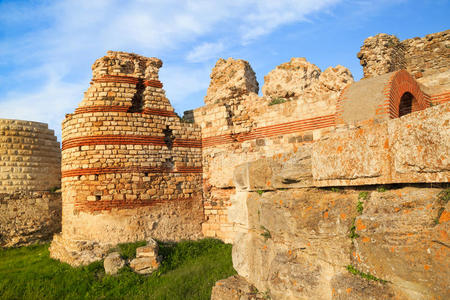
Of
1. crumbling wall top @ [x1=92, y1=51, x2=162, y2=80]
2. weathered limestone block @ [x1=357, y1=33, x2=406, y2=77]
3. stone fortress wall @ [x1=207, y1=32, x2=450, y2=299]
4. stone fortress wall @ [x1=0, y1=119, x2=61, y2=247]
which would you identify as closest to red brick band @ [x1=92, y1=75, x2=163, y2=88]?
crumbling wall top @ [x1=92, y1=51, x2=162, y2=80]

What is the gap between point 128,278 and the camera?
6.73 metres

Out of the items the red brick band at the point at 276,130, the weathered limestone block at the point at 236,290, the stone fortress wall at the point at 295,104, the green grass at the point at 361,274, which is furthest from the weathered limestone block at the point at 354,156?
the red brick band at the point at 276,130

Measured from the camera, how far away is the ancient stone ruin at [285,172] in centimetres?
157

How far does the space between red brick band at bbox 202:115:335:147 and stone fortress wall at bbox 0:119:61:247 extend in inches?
230

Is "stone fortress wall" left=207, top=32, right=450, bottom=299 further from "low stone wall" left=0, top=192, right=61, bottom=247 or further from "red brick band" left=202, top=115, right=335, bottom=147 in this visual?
"low stone wall" left=0, top=192, right=61, bottom=247

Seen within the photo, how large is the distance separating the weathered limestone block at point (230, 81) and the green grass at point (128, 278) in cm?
477

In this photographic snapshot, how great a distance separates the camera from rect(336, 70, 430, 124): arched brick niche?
5.61 meters

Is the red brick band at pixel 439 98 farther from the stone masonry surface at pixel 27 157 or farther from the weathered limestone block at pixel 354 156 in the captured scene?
the stone masonry surface at pixel 27 157

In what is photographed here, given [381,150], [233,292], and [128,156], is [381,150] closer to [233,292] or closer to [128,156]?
[233,292]

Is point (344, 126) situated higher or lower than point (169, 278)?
higher

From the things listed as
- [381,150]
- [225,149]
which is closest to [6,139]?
[225,149]

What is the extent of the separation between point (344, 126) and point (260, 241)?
162 inches

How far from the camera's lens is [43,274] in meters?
7.32

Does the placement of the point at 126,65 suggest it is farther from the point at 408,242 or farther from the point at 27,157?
the point at 408,242
